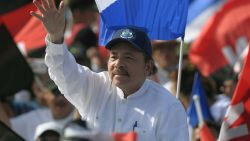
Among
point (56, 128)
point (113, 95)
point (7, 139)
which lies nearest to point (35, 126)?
point (56, 128)

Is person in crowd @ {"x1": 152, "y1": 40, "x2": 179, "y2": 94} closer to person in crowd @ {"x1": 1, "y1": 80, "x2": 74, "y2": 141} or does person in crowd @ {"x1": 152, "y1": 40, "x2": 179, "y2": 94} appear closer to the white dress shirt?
person in crowd @ {"x1": 1, "y1": 80, "x2": 74, "y2": 141}

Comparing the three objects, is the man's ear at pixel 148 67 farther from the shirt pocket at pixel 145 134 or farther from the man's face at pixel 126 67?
the shirt pocket at pixel 145 134

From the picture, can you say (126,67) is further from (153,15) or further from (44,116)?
(44,116)

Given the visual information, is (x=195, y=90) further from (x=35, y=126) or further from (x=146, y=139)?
(x=146, y=139)

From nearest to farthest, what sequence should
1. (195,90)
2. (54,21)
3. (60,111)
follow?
1. (54,21)
2. (195,90)
3. (60,111)

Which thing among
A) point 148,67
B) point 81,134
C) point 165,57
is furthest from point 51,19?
point 165,57

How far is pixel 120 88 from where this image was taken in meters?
6.93

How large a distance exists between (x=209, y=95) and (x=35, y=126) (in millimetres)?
1900

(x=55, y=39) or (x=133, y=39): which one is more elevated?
(x=55, y=39)

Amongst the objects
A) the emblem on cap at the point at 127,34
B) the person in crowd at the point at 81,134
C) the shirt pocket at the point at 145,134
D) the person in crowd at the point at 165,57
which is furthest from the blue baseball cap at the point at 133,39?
the person in crowd at the point at 165,57

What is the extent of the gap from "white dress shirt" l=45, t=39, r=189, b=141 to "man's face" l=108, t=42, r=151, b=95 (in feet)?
0.27

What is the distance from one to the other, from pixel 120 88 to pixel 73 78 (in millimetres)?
337

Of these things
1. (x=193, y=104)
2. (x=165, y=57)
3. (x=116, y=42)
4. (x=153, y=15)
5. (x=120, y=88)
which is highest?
(x=116, y=42)

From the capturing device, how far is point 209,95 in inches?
423
